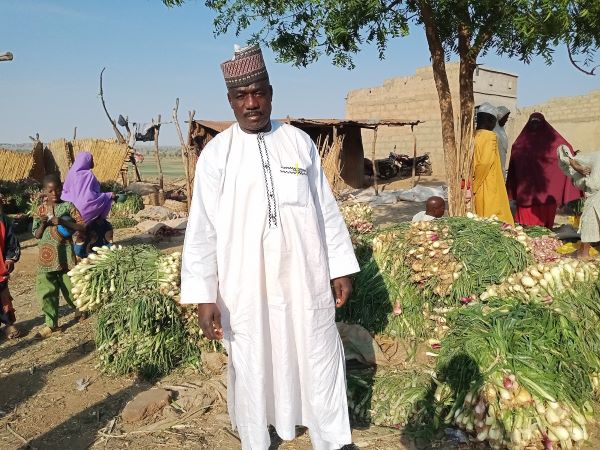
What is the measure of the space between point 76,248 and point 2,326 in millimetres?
1016

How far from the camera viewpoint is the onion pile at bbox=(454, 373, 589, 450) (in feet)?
7.83

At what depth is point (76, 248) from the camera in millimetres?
5094

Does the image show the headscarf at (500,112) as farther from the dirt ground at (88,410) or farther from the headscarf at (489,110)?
the dirt ground at (88,410)

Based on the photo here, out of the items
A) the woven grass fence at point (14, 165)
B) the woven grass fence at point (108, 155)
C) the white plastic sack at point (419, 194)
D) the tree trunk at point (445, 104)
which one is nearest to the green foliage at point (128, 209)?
the woven grass fence at point (108, 155)

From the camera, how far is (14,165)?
1387 cm

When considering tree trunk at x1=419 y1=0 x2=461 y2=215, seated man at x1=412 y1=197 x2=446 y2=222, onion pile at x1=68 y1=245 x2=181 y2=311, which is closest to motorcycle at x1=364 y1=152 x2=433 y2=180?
tree trunk at x1=419 y1=0 x2=461 y2=215

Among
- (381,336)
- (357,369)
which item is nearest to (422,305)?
(381,336)

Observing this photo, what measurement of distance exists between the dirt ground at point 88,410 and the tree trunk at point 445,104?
3.20 metres

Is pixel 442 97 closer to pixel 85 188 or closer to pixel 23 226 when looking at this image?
pixel 85 188

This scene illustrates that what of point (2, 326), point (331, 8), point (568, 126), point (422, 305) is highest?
point (331, 8)

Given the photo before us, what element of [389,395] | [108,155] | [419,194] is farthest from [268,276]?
[108,155]

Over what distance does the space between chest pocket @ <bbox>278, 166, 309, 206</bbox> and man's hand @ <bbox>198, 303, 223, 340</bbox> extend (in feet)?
1.85

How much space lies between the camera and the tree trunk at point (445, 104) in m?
5.32

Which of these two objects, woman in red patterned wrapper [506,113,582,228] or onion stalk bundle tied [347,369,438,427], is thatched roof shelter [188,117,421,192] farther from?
onion stalk bundle tied [347,369,438,427]
